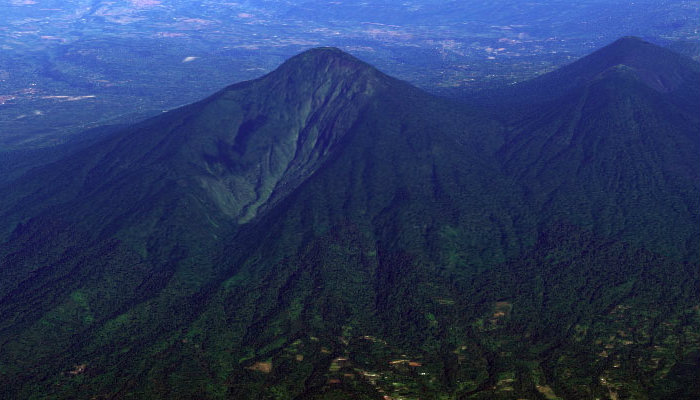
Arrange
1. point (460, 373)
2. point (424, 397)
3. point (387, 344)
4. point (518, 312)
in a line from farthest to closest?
point (518, 312) < point (387, 344) < point (460, 373) < point (424, 397)

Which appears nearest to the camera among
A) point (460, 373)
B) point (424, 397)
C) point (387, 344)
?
point (424, 397)

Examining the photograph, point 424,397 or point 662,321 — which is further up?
point 662,321

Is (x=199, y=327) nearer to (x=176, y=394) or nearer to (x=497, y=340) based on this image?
(x=176, y=394)

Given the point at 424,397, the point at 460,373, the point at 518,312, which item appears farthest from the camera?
the point at 518,312

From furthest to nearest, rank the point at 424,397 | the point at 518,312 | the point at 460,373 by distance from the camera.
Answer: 1. the point at 518,312
2. the point at 460,373
3. the point at 424,397

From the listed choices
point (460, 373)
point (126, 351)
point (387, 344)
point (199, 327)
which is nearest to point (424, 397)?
point (460, 373)

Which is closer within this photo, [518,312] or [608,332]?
[608,332]

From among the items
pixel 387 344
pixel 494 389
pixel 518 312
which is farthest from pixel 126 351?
pixel 518 312

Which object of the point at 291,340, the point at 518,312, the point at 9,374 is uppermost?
the point at 518,312

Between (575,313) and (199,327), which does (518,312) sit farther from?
(199,327)
